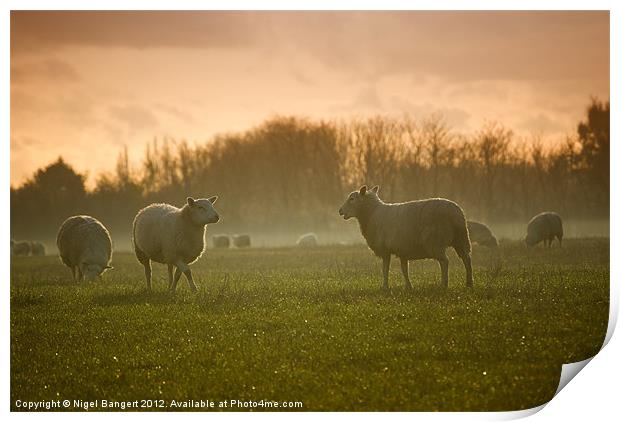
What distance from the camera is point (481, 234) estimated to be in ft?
41.5

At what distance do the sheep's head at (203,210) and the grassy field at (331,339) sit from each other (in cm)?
106

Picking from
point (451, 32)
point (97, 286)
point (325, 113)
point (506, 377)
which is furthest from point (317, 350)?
point (97, 286)

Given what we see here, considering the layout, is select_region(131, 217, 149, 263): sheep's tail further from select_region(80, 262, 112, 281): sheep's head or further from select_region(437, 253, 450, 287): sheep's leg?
select_region(437, 253, 450, 287): sheep's leg

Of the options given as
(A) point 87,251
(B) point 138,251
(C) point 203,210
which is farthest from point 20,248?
(A) point 87,251

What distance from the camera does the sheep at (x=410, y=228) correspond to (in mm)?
11430

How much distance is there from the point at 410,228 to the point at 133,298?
4.41 m

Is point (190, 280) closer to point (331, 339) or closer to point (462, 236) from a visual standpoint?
point (331, 339)

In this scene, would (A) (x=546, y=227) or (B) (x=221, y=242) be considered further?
(B) (x=221, y=242)

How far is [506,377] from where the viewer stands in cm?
852

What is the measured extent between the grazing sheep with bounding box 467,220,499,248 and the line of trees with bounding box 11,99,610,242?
215 mm

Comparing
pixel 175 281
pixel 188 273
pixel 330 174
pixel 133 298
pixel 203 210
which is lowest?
pixel 133 298
